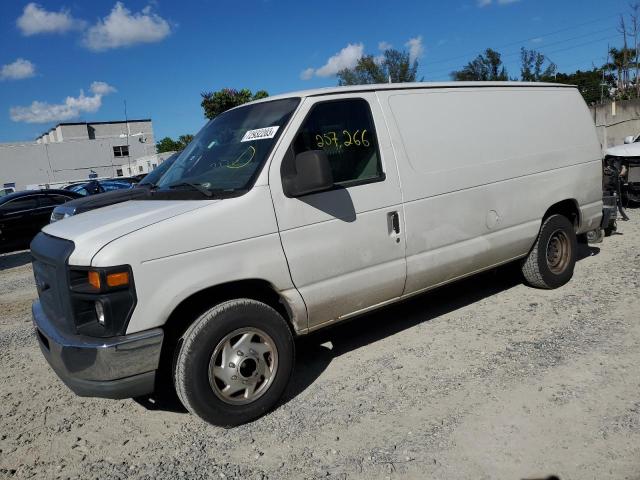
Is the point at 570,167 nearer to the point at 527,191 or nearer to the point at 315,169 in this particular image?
the point at 527,191

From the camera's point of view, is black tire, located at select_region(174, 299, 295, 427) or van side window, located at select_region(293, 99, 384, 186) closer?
black tire, located at select_region(174, 299, 295, 427)

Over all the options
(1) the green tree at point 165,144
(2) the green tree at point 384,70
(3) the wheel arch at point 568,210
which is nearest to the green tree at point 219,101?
(2) the green tree at point 384,70

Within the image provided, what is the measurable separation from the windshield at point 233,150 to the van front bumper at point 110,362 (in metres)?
1.13

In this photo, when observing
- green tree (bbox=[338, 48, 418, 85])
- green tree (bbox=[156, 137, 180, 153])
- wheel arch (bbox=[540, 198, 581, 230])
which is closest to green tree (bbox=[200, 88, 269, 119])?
green tree (bbox=[338, 48, 418, 85])

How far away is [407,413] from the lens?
11.1 ft

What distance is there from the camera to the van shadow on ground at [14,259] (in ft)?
36.2

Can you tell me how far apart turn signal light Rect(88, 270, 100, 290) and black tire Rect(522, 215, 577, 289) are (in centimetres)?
413

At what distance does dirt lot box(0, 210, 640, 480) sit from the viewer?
2.91m

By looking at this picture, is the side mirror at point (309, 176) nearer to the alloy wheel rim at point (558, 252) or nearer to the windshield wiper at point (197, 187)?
the windshield wiper at point (197, 187)

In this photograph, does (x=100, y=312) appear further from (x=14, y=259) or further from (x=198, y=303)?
(x=14, y=259)

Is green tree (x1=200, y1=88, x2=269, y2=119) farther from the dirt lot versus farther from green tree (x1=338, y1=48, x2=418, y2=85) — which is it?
the dirt lot

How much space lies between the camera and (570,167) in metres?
5.41

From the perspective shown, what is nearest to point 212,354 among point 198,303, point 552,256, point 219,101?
point 198,303

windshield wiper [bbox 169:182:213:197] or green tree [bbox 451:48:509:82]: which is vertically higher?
green tree [bbox 451:48:509:82]
